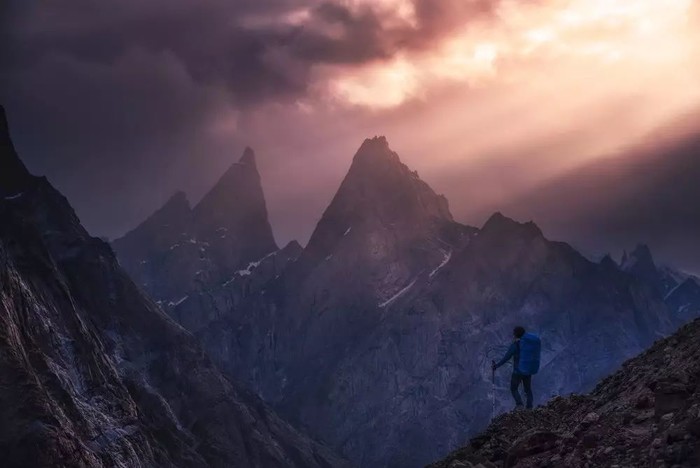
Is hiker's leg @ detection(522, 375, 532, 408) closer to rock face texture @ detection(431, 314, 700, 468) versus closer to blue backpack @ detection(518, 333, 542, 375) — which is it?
blue backpack @ detection(518, 333, 542, 375)

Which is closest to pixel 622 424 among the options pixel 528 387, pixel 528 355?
pixel 528 387

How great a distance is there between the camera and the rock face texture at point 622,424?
20047 mm

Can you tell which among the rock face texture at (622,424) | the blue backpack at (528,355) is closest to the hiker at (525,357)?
the blue backpack at (528,355)

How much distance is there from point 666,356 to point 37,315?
19285 centimetres

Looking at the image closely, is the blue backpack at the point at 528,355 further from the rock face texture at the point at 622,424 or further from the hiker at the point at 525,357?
the rock face texture at the point at 622,424

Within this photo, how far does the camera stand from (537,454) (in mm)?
24203

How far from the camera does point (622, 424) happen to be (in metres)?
22.6

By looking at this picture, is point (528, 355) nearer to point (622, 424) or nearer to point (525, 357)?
point (525, 357)

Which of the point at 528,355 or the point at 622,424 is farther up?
the point at 528,355

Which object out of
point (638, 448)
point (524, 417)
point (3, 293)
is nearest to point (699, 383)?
Answer: point (638, 448)

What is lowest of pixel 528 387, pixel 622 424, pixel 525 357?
pixel 622 424

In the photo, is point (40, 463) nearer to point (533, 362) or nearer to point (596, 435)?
point (533, 362)

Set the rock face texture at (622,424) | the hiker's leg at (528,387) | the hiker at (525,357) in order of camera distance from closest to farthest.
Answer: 1. the rock face texture at (622,424)
2. the hiker's leg at (528,387)
3. the hiker at (525,357)

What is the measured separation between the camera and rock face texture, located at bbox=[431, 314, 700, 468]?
20.0 meters
